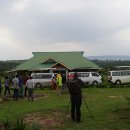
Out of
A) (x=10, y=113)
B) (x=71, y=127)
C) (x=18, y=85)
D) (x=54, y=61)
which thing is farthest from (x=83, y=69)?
(x=71, y=127)

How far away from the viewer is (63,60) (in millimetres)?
61219

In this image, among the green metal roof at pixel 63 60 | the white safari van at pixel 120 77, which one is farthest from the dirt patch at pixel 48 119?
the green metal roof at pixel 63 60

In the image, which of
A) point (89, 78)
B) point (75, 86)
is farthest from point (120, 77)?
point (75, 86)

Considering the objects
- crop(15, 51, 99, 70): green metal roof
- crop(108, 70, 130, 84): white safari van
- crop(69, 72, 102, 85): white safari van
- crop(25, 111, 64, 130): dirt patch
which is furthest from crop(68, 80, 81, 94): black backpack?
crop(15, 51, 99, 70): green metal roof

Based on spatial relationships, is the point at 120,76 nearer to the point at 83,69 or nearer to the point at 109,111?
the point at 83,69

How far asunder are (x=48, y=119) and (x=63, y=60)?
44627 mm

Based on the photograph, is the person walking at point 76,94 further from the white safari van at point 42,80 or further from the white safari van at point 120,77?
the white safari van at point 120,77

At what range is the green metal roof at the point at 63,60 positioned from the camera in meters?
57.4

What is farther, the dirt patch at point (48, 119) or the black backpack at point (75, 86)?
the black backpack at point (75, 86)

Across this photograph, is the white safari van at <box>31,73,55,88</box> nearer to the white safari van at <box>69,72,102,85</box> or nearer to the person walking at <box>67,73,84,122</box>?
the white safari van at <box>69,72,102,85</box>

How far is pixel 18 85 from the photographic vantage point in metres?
27.6

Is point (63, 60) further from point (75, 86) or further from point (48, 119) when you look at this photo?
point (75, 86)

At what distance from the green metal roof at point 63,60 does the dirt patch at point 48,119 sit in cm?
3783

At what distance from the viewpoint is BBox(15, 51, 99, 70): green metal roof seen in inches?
2260
